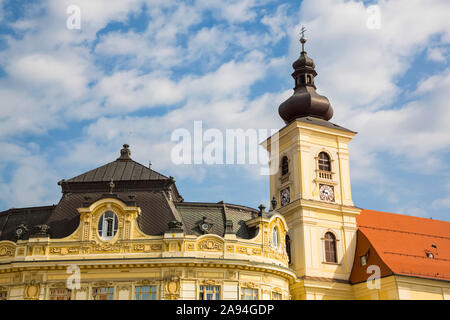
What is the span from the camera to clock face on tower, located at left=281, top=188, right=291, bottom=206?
53066 mm

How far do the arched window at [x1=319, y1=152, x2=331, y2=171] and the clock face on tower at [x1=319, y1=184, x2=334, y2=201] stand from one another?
1.68 metres

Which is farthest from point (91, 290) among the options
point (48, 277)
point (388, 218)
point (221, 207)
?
point (388, 218)

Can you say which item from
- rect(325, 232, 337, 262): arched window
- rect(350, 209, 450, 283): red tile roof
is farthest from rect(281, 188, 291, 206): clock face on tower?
rect(350, 209, 450, 283): red tile roof

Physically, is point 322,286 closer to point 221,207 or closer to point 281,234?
point 281,234

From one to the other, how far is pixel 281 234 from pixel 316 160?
46.3 feet

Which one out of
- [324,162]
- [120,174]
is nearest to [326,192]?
[324,162]

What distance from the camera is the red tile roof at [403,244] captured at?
48188 millimetres

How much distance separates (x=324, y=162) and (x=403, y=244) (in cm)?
922

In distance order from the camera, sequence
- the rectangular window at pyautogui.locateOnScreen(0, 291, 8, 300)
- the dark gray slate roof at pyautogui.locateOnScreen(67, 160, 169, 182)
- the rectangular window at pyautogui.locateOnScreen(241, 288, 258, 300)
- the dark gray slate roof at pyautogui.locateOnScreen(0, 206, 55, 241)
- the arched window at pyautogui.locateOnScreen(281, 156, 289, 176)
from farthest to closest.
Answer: the arched window at pyautogui.locateOnScreen(281, 156, 289, 176), the dark gray slate roof at pyautogui.locateOnScreen(67, 160, 169, 182), the dark gray slate roof at pyautogui.locateOnScreen(0, 206, 55, 241), the rectangular window at pyautogui.locateOnScreen(0, 291, 8, 300), the rectangular window at pyautogui.locateOnScreen(241, 288, 258, 300)

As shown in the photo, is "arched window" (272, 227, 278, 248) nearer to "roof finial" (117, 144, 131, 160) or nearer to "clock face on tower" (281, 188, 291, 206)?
"roof finial" (117, 144, 131, 160)

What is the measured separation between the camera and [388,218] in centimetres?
5612
